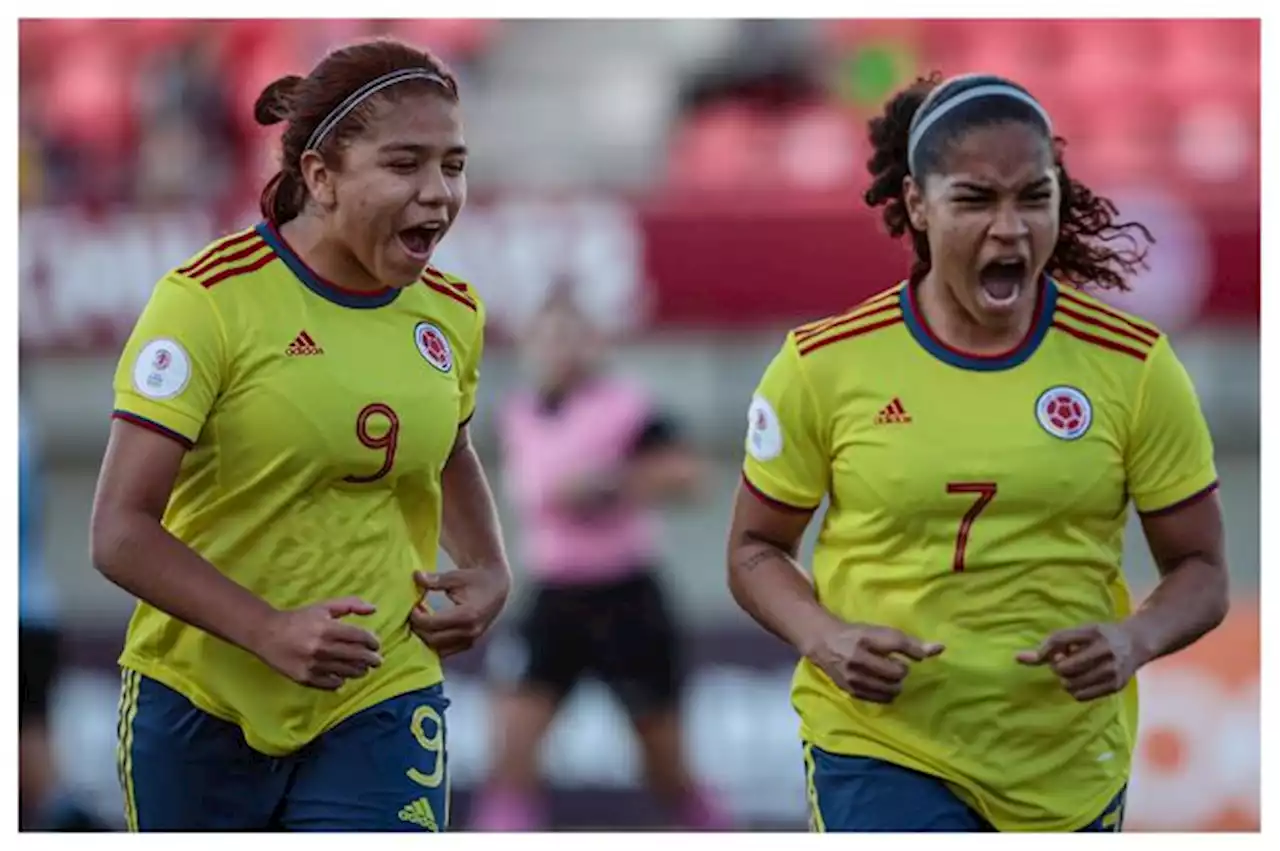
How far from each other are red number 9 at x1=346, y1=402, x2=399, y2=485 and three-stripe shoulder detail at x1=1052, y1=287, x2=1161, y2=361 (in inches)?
45.6

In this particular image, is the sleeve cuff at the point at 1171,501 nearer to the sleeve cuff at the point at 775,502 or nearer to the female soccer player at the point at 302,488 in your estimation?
the sleeve cuff at the point at 775,502

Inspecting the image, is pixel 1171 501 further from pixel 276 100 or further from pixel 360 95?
pixel 276 100

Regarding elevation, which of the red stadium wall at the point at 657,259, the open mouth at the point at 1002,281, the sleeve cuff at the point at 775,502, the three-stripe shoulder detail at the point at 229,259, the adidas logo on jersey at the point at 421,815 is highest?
the red stadium wall at the point at 657,259

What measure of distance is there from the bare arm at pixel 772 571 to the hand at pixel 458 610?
0.43 metres

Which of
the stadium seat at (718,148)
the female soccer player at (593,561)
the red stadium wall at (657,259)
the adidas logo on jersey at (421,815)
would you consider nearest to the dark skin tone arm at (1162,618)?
the adidas logo on jersey at (421,815)

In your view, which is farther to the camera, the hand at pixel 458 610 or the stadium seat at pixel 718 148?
the stadium seat at pixel 718 148

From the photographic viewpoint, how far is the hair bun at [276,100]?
383 cm

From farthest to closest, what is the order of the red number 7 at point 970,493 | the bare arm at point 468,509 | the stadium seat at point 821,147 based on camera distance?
the stadium seat at point 821,147, the bare arm at point 468,509, the red number 7 at point 970,493

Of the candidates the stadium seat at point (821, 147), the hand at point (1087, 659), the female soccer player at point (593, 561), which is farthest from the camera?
the stadium seat at point (821, 147)

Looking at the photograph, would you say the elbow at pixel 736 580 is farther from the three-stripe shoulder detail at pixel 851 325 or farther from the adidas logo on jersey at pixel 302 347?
the adidas logo on jersey at pixel 302 347

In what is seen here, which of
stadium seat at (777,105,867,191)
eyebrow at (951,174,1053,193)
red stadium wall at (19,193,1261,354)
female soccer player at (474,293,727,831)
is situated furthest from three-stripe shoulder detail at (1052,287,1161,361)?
stadium seat at (777,105,867,191)

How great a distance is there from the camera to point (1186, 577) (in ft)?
12.7

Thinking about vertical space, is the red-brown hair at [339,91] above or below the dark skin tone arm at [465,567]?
above

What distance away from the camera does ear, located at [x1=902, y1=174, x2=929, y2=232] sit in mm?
3867
